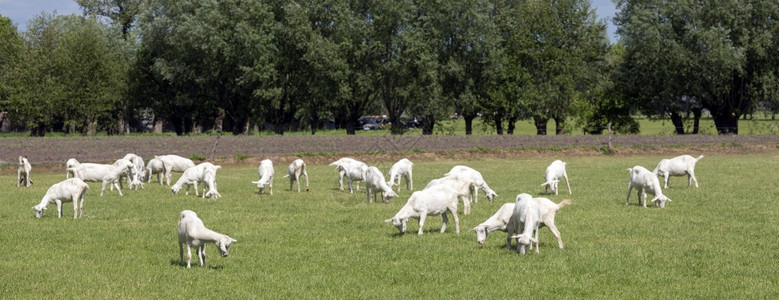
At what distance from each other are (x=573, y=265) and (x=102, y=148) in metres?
41.2

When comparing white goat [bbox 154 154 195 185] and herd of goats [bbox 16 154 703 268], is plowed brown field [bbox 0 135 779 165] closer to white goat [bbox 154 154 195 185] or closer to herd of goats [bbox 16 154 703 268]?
white goat [bbox 154 154 195 185]

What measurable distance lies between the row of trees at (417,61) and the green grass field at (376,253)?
4644 cm

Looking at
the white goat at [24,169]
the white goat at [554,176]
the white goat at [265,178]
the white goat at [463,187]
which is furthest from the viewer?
the white goat at [24,169]

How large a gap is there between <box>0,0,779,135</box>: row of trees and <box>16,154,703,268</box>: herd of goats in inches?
1510

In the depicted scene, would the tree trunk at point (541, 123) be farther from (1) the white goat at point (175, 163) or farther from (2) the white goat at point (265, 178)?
(2) the white goat at point (265, 178)

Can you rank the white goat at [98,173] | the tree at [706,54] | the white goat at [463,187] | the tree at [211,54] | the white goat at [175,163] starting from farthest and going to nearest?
1. the tree at [211,54]
2. the tree at [706,54]
3. the white goat at [175,163]
4. the white goat at [98,173]
5. the white goat at [463,187]

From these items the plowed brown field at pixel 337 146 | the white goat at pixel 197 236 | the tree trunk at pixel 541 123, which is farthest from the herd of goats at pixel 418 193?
the tree trunk at pixel 541 123

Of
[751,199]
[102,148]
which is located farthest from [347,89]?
[751,199]

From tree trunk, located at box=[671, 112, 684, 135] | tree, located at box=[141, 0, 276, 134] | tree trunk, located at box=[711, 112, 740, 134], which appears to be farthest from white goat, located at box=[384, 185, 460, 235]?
tree trunk, located at box=[671, 112, 684, 135]

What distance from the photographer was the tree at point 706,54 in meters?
69.4

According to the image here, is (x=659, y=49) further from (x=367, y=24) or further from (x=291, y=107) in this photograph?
(x=291, y=107)

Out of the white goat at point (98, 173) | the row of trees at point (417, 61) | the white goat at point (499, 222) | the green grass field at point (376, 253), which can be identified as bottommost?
the green grass field at point (376, 253)

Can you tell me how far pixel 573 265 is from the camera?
14.7 m

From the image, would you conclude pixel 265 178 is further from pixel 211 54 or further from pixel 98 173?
pixel 211 54
